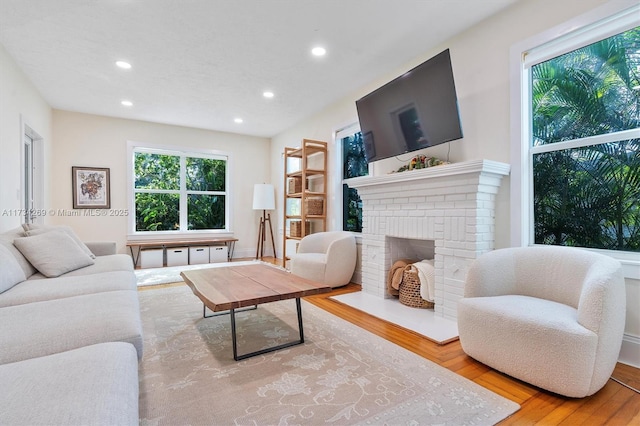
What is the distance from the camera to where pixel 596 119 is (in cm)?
213

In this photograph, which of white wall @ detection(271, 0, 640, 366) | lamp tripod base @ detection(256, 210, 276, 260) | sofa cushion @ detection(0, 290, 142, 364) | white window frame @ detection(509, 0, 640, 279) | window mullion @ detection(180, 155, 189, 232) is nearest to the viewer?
sofa cushion @ detection(0, 290, 142, 364)

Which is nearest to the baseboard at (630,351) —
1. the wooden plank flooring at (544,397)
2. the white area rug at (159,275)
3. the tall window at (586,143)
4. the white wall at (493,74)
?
the wooden plank flooring at (544,397)

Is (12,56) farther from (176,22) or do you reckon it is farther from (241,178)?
(241,178)

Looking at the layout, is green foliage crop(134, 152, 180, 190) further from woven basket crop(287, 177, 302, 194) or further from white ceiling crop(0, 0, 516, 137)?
woven basket crop(287, 177, 302, 194)

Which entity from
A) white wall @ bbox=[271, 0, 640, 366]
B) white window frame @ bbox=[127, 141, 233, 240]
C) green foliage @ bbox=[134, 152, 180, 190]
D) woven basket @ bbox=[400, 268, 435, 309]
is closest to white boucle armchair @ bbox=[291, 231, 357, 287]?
woven basket @ bbox=[400, 268, 435, 309]

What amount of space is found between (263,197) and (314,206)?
67.3 inches

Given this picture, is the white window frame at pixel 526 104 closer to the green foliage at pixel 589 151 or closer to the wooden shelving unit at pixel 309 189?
the green foliage at pixel 589 151

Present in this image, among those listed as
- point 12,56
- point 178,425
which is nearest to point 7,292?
point 178,425

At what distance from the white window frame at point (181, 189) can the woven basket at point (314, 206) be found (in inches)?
92.1

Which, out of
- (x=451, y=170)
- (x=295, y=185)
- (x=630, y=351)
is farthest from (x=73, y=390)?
Result: (x=295, y=185)

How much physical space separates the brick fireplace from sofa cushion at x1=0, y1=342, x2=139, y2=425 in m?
2.35

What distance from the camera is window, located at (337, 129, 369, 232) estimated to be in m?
4.28

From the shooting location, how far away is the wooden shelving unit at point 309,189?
4.71m

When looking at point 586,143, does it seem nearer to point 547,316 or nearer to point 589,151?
point 589,151
